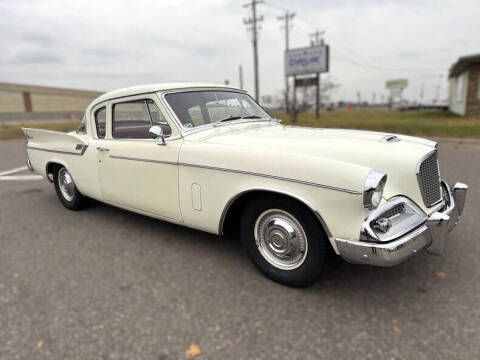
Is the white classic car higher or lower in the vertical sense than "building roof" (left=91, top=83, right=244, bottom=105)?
lower

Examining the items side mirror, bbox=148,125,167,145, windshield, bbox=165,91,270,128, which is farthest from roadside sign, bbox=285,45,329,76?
side mirror, bbox=148,125,167,145

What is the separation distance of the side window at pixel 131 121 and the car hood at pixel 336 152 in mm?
677

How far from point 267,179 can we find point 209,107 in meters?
1.40

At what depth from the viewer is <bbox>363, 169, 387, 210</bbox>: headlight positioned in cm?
220

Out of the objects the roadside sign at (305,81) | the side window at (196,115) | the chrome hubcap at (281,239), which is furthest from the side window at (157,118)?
the roadside sign at (305,81)

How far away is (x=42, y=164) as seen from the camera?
5.03m

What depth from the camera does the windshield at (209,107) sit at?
11.1 feet

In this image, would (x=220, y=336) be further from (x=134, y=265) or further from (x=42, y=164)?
(x=42, y=164)

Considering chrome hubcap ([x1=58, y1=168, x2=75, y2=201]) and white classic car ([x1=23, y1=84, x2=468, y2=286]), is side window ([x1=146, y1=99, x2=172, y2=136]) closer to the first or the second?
white classic car ([x1=23, y1=84, x2=468, y2=286])

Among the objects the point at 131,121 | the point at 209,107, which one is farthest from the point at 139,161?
the point at 209,107

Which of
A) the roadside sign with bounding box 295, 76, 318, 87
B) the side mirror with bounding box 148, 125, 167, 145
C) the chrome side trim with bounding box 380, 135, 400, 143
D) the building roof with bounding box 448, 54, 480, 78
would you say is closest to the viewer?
the chrome side trim with bounding box 380, 135, 400, 143

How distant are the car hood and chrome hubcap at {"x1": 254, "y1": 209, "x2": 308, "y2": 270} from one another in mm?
407

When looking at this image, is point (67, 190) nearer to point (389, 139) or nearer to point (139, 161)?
point (139, 161)

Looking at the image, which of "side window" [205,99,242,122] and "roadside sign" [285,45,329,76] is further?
"roadside sign" [285,45,329,76]
